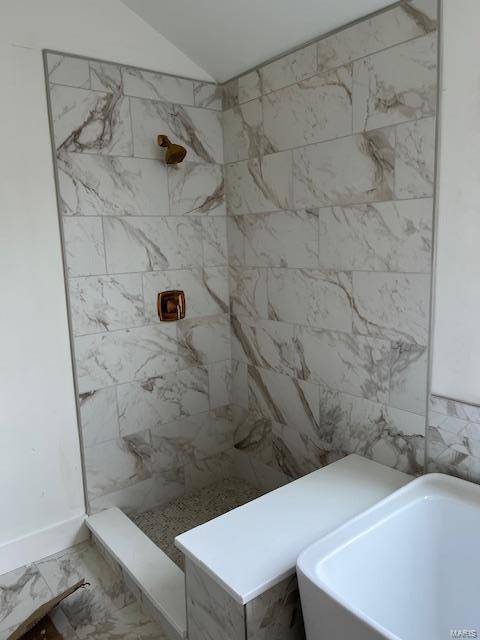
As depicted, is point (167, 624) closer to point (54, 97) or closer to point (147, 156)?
point (147, 156)

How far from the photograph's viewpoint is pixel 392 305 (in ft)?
5.94

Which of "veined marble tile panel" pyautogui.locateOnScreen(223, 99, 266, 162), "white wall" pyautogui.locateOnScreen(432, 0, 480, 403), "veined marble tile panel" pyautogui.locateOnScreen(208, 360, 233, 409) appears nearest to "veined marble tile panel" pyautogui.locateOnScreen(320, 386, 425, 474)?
"white wall" pyautogui.locateOnScreen(432, 0, 480, 403)

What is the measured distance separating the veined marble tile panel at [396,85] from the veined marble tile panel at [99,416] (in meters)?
1.57

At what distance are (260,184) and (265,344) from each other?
775 millimetres

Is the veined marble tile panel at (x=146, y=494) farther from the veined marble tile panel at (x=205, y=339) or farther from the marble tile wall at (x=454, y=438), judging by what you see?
the marble tile wall at (x=454, y=438)

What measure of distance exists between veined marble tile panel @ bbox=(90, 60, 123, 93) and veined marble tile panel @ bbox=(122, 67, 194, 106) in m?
0.03

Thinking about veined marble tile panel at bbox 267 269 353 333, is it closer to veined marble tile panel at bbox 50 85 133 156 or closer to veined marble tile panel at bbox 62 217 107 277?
veined marble tile panel at bbox 62 217 107 277

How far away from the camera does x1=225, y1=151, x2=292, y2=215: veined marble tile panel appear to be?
217 cm

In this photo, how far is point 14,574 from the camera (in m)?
2.05

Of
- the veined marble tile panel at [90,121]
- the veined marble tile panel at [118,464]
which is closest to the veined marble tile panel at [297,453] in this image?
the veined marble tile panel at [118,464]

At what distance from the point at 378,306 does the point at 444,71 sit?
0.81m

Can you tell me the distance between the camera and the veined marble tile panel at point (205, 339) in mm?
2484

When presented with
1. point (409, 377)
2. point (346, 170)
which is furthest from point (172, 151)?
point (409, 377)

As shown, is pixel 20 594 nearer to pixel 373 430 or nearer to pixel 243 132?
pixel 373 430
